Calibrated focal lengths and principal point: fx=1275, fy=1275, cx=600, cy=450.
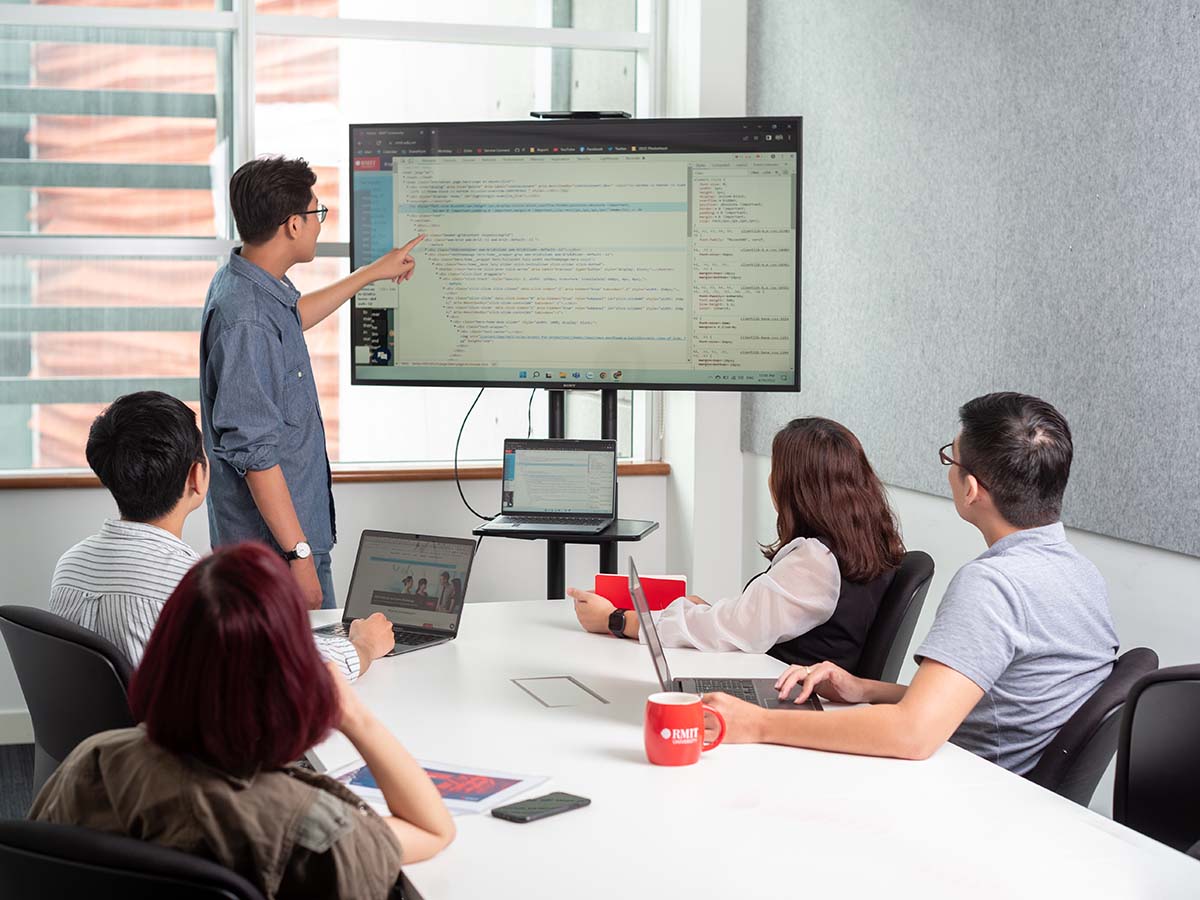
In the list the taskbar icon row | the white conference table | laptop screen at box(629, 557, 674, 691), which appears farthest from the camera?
the taskbar icon row

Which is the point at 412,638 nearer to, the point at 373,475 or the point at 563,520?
the point at 563,520

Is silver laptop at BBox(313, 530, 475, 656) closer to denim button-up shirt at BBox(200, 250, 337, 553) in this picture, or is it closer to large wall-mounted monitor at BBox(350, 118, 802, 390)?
denim button-up shirt at BBox(200, 250, 337, 553)

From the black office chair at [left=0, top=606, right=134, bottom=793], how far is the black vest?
1176 mm

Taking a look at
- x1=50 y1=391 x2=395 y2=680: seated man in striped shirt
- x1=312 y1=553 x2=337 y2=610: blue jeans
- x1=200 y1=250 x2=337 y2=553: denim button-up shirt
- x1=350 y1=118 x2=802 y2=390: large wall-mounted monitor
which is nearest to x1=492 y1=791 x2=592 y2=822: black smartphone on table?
x1=50 y1=391 x2=395 y2=680: seated man in striped shirt

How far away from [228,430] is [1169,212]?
1.99 meters

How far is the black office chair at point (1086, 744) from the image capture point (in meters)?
1.74

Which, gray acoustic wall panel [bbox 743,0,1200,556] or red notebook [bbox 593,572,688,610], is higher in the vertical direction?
gray acoustic wall panel [bbox 743,0,1200,556]

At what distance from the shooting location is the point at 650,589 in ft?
8.30

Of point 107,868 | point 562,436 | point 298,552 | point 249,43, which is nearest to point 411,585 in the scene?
point 298,552

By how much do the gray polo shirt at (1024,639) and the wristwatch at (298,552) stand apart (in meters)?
1.55

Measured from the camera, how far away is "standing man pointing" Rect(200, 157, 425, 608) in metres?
2.86

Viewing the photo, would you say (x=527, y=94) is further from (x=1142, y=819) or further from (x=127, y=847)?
(x=127, y=847)

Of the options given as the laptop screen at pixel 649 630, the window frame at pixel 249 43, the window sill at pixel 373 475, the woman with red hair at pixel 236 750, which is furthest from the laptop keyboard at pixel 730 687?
the window frame at pixel 249 43

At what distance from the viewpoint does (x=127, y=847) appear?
1.08 m
